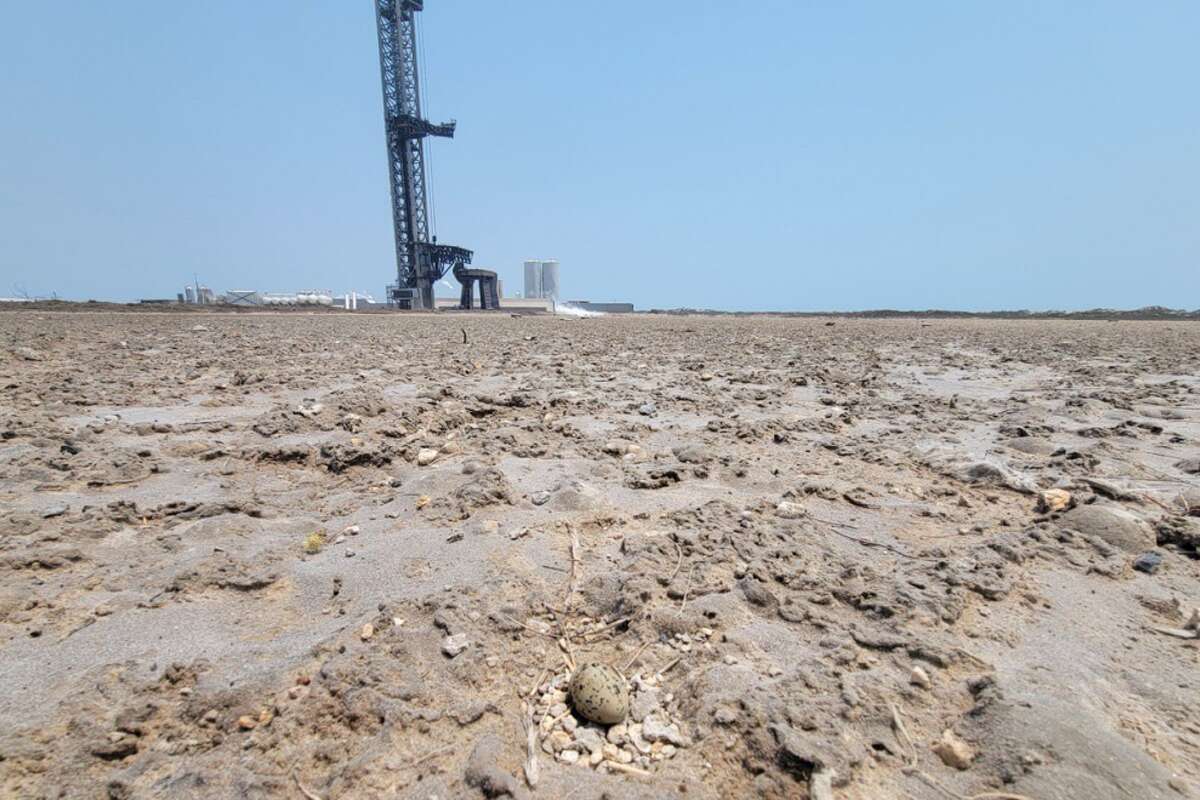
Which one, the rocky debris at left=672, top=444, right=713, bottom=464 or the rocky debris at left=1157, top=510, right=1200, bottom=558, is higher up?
the rocky debris at left=1157, top=510, right=1200, bottom=558

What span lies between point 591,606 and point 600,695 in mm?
532

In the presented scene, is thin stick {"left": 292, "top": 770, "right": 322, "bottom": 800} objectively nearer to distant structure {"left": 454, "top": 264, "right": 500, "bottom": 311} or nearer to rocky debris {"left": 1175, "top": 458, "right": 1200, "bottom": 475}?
rocky debris {"left": 1175, "top": 458, "right": 1200, "bottom": 475}

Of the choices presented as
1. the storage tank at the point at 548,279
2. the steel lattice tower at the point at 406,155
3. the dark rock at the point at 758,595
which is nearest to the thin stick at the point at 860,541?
the dark rock at the point at 758,595

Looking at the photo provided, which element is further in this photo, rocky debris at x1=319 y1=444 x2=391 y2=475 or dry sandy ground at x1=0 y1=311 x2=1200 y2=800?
rocky debris at x1=319 y1=444 x2=391 y2=475

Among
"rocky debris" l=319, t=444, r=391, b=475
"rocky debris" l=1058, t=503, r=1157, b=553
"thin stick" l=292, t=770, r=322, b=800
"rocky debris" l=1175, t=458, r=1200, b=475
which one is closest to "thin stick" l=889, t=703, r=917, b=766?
"thin stick" l=292, t=770, r=322, b=800

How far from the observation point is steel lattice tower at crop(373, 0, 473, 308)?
4003 centimetres

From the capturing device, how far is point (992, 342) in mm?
13367

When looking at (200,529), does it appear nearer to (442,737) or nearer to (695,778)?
(442,737)

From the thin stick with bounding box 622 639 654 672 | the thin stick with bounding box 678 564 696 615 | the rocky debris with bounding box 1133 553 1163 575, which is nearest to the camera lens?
the thin stick with bounding box 622 639 654 672

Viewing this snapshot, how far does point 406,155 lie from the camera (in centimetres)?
3994

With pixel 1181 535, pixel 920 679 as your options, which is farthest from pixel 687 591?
pixel 1181 535

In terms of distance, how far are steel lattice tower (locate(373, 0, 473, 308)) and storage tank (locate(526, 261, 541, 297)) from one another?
101 ft

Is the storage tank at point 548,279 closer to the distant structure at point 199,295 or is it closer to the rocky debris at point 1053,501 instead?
the distant structure at point 199,295

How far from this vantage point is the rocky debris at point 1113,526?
2418 mm
